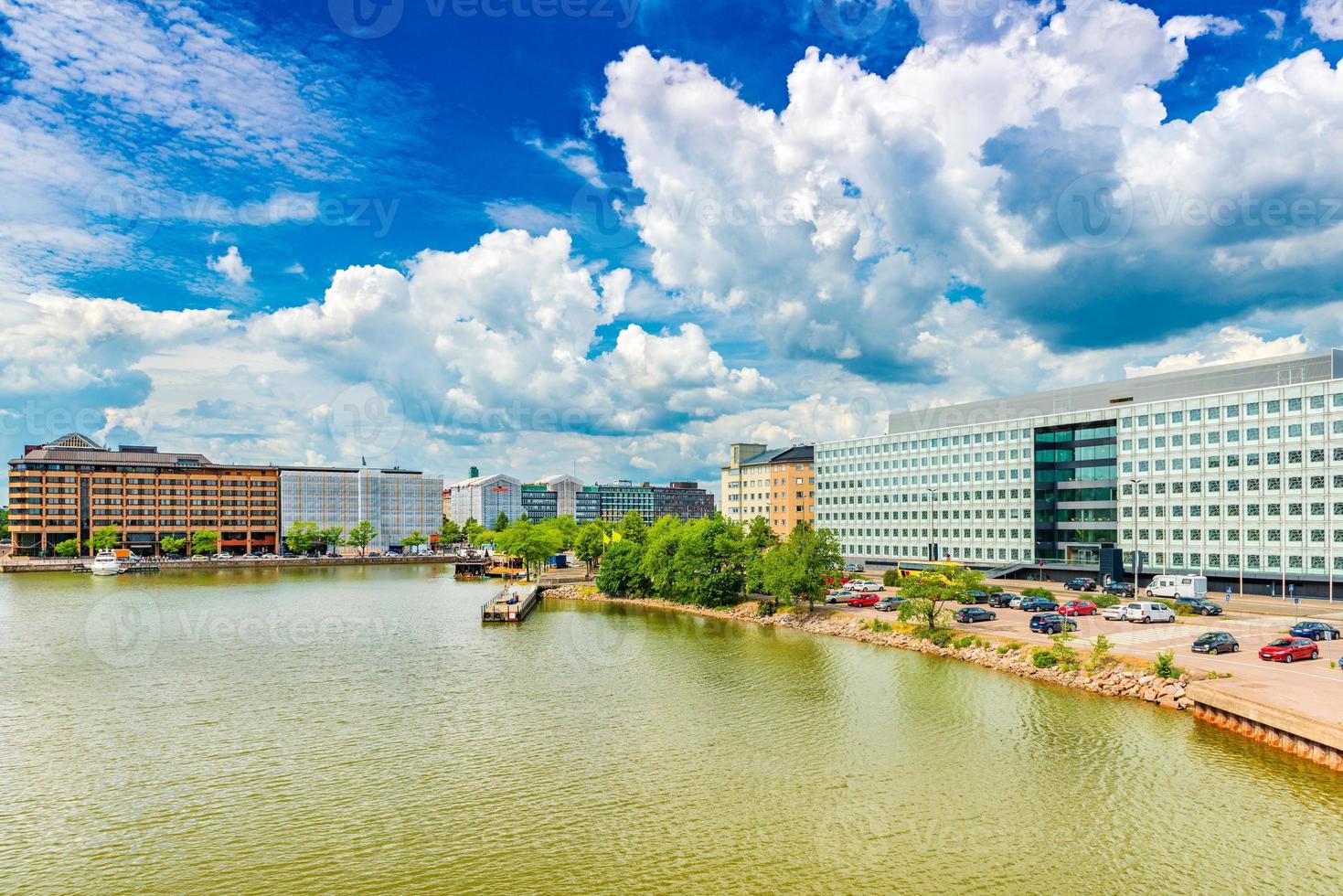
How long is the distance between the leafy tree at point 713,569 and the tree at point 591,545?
54.8 m

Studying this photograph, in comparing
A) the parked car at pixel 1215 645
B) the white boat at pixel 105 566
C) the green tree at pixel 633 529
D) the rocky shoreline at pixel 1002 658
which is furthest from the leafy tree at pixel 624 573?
the white boat at pixel 105 566

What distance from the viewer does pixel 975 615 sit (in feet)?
237

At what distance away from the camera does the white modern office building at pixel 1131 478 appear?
82.8 m

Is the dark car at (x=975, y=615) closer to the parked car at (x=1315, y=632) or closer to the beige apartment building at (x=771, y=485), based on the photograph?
the parked car at (x=1315, y=632)

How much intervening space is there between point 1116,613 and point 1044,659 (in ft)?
69.2

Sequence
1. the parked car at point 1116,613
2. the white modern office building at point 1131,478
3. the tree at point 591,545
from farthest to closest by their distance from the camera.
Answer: the tree at point 591,545 < the white modern office building at point 1131,478 < the parked car at point 1116,613

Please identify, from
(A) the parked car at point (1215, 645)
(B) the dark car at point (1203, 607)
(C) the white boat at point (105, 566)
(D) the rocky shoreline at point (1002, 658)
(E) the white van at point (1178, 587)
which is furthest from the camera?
(C) the white boat at point (105, 566)

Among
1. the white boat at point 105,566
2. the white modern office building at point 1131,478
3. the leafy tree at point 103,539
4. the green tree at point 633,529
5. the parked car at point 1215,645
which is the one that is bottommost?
the white boat at point 105,566

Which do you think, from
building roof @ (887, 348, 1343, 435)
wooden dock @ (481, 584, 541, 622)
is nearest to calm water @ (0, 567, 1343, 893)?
wooden dock @ (481, 584, 541, 622)

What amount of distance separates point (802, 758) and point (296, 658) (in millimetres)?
44400

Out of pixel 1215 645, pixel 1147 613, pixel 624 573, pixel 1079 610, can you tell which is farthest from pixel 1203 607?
pixel 624 573

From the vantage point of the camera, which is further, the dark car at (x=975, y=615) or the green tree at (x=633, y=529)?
the green tree at (x=633, y=529)

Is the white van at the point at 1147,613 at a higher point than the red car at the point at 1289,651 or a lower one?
A: lower

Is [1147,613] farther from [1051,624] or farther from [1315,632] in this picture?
[1315,632]
